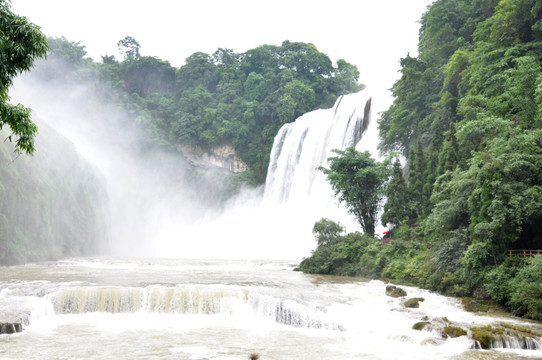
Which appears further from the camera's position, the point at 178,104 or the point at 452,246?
the point at 178,104

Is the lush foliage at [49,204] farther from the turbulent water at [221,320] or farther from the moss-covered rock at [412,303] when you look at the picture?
the moss-covered rock at [412,303]

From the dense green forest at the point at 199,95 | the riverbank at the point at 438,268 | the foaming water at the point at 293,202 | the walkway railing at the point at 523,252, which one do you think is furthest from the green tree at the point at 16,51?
the dense green forest at the point at 199,95

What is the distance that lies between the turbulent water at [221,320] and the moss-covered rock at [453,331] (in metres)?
0.27

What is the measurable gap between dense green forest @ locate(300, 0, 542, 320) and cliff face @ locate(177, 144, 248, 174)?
3363 cm

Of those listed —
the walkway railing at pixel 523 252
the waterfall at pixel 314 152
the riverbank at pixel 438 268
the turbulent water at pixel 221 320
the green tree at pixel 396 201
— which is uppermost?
the waterfall at pixel 314 152

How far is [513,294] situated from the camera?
54.9 ft

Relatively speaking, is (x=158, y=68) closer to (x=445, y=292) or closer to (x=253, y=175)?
(x=253, y=175)

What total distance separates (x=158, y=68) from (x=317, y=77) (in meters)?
26.2

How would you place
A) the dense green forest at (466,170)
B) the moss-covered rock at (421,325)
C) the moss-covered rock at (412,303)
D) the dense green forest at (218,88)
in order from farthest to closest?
the dense green forest at (218,88) → the dense green forest at (466,170) → the moss-covered rock at (412,303) → the moss-covered rock at (421,325)

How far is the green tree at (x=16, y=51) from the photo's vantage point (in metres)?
9.09

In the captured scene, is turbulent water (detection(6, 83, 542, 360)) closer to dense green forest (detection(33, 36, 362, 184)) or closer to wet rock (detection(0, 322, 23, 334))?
wet rock (detection(0, 322, 23, 334))

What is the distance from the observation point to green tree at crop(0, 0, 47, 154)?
909 centimetres

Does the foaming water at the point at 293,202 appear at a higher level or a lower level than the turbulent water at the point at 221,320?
higher

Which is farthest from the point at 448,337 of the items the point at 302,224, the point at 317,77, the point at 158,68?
the point at 158,68
